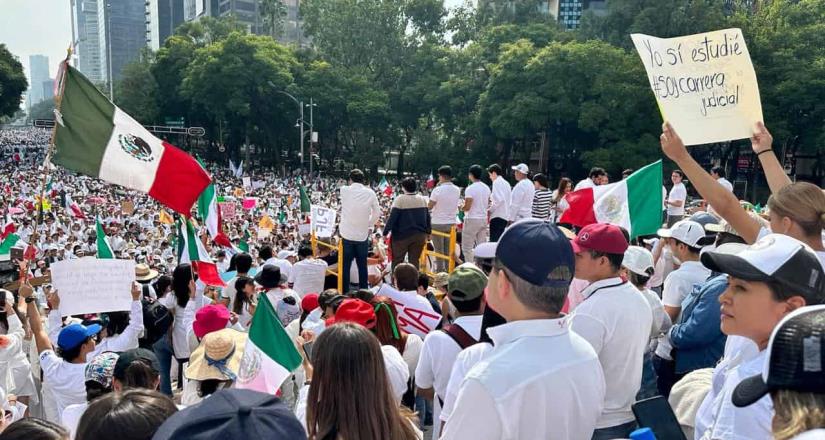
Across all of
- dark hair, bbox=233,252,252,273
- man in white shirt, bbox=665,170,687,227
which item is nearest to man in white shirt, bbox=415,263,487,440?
dark hair, bbox=233,252,252,273

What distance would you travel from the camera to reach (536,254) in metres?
2.05

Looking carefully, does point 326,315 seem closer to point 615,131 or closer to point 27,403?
point 27,403

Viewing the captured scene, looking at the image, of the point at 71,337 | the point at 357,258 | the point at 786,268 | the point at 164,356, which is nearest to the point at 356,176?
the point at 357,258

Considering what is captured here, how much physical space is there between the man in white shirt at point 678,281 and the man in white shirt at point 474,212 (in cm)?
484

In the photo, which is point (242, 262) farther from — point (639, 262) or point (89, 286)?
point (639, 262)

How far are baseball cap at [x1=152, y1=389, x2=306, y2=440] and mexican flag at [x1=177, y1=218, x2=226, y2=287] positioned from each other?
470 centimetres

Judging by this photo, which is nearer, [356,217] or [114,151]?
[114,151]

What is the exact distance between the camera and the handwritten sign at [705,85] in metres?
4.20

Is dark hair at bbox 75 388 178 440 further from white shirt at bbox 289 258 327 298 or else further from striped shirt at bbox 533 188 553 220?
striped shirt at bbox 533 188 553 220

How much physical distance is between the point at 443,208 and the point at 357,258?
1.61 m

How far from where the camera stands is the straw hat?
3.23m

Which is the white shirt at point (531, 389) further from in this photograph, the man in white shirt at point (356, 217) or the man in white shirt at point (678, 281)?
the man in white shirt at point (356, 217)

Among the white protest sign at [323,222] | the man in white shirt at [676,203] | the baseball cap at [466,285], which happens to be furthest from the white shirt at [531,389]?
the man in white shirt at [676,203]

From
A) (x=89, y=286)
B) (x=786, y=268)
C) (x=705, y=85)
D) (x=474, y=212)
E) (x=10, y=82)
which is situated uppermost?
(x=10, y=82)
